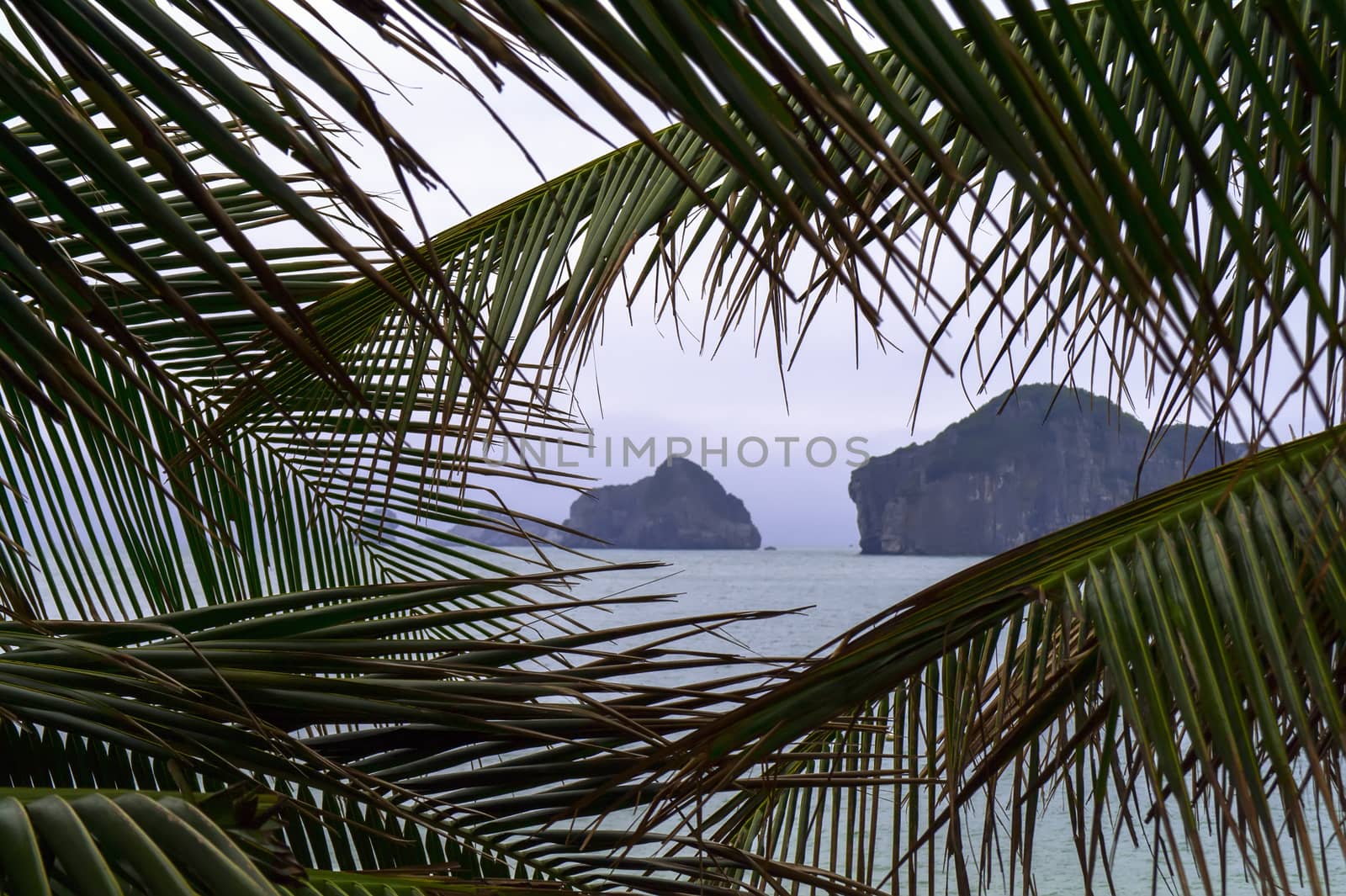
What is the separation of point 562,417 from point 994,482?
3563 centimetres

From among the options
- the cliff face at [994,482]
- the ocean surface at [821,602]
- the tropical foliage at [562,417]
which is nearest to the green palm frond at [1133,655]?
the tropical foliage at [562,417]

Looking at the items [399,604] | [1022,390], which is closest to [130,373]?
[399,604]

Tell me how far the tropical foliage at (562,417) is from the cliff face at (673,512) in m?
41.1

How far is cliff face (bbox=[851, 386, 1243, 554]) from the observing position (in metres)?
32.8

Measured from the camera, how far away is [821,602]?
28.8 meters

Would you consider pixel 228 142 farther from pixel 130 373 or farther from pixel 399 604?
pixel 399 604

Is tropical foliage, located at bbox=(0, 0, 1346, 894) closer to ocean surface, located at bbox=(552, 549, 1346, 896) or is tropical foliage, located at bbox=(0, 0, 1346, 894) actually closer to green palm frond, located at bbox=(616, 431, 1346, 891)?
green palm frond, located at bbox=(616, 431, 1346, 891)

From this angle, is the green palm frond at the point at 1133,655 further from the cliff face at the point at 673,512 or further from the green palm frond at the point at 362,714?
the cliff face at the point at 673,512

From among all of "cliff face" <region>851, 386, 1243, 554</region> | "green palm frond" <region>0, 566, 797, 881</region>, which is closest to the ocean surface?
"cliff face" <region>851, 386, 1243, 554</region>

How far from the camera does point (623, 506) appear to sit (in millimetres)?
43500

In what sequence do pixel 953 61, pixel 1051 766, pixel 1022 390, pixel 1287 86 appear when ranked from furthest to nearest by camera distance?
pixel 1022 390 → pixel 1287 86 → pixel 1051 766 → pixel 953 61

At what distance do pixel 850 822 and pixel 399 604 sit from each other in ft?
1.81

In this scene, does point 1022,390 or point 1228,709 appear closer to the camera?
point 1228,709

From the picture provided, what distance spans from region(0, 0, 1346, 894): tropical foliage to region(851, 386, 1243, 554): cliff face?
30120mm
